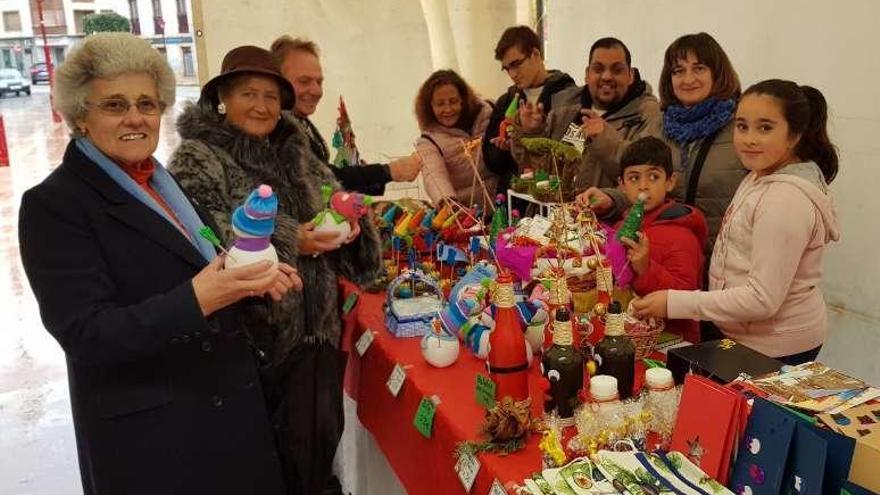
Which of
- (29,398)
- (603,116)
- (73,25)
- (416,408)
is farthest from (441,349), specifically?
(73,25)

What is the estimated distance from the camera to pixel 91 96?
4.25 feet

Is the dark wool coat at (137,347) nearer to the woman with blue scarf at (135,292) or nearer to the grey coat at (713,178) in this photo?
the woman with blue scarf at (135,292)

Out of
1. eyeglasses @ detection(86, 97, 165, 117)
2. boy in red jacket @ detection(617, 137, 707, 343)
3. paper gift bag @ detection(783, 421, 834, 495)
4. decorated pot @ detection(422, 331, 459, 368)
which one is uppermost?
eyeglasses @ detection(86, 97, 165, 117)

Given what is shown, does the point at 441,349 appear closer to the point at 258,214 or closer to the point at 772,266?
the point at 258,214

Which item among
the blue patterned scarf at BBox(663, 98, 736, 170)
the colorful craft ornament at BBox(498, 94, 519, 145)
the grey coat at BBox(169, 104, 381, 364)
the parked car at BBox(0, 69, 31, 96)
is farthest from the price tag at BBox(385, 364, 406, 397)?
the parked car at BBox(0, 69, 31, 96)

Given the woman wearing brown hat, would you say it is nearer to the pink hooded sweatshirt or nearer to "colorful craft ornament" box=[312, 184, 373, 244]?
"colorful craft ornament" box=[312, 184, 373, 244]

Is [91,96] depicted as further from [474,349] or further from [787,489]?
[787,489]

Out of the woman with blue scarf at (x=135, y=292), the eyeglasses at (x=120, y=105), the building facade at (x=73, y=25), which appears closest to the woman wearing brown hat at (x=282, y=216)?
the woman with blue scarf at (x=135, y=292)

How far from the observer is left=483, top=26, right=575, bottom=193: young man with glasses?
297cm

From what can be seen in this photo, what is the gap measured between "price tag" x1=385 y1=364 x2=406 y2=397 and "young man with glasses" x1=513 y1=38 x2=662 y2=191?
3.28ft

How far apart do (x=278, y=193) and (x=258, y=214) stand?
1.97ft

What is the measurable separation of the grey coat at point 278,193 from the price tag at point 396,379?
0.87 feet

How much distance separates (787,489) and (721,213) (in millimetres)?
1156

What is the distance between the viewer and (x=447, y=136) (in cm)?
309
